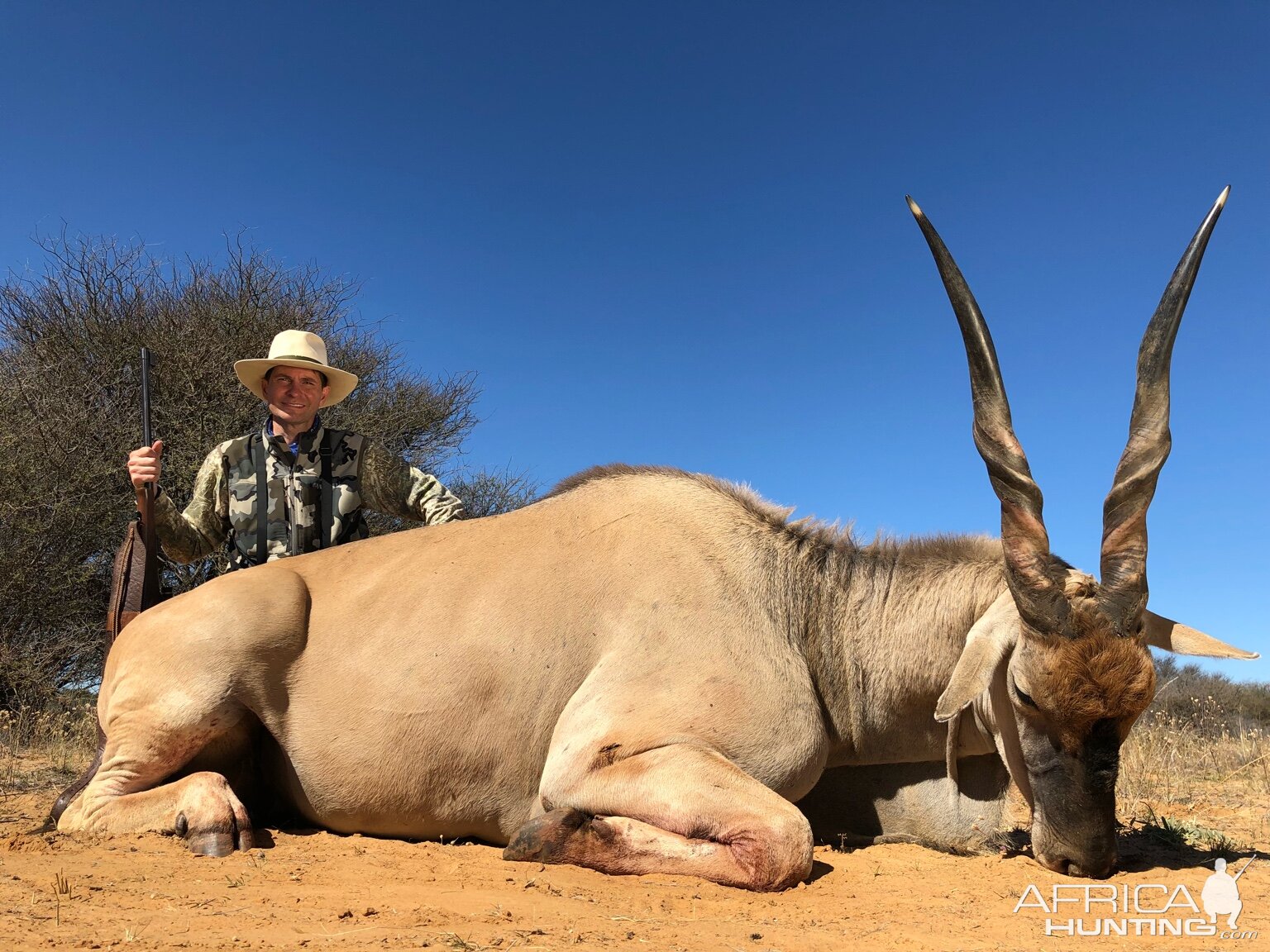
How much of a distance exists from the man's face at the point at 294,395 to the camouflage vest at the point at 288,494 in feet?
0.42

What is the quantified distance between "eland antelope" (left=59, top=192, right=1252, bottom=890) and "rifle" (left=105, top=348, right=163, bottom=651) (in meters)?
0.65

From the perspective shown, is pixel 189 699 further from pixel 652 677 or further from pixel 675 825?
pixel 675 825

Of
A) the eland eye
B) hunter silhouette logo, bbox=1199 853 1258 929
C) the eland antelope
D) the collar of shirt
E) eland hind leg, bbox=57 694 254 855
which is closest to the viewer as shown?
hunter silhouette logo, bbox=1199 853 1258 929

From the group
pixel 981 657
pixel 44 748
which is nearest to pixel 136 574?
pixel 44 748

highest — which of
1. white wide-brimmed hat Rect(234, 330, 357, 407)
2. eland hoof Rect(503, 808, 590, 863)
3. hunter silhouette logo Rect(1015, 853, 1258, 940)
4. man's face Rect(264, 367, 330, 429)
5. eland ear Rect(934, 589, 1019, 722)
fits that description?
white wide-brimmed hat Rect(234, 330, 357, 407)

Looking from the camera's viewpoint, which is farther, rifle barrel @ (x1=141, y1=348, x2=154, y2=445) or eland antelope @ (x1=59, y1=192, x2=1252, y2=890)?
rifle barrel @ (x1=141, y1=348, x2=154, y2=445)

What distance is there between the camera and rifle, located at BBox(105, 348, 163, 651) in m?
5.26

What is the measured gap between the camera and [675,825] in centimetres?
367

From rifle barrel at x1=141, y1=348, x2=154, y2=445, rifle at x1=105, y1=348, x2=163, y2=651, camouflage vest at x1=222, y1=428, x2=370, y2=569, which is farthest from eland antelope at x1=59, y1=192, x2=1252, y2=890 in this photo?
rifle barrel at x1=141, y1=348, x2=154, y2=445

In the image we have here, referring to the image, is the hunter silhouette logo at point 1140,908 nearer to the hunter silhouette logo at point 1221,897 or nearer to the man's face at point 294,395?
the hunter silhouette logo at point 1221,897

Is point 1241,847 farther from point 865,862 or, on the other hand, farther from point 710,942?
point 710,942

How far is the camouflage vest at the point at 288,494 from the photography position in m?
5.99

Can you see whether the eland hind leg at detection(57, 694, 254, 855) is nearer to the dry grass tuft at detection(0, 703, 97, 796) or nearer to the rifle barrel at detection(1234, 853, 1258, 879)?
the dry grass tuft at detection(0, 703, 97, 796)

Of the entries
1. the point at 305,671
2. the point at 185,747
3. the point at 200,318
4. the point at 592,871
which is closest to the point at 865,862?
the point at 592,871
